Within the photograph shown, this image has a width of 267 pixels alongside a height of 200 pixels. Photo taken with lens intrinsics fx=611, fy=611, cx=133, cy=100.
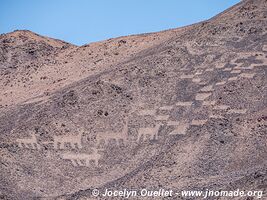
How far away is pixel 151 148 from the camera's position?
1542 inches

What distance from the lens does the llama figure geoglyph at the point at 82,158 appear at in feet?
129

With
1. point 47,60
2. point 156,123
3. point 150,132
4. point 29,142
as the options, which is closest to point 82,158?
point 29,142

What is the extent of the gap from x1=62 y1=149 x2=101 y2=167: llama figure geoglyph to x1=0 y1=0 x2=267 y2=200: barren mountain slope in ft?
0.21

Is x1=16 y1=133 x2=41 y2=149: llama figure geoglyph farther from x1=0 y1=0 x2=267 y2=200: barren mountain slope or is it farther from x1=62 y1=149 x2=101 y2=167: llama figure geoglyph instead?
x1=62 y1=149 x2=101 y2=167: llama figure geoglyph

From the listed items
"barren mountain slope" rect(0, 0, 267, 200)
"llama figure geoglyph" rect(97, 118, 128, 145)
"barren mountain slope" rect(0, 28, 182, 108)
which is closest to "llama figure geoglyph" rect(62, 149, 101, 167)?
"barren mountain slope" rect(0, 0, 267, 200)

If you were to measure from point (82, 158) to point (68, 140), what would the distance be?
2.15 meters

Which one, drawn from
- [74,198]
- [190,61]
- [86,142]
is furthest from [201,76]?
[74,198]

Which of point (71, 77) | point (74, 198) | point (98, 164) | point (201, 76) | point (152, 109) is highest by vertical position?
point (71, 77)

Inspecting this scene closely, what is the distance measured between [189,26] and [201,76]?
12814 millimetres

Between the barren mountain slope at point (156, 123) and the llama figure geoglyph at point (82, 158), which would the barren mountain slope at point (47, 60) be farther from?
the llama figure geoglyph at point (82, 158)

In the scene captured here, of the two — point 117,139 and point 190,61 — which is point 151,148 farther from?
point 190,61

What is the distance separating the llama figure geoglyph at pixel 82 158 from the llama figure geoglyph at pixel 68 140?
836 millimetres

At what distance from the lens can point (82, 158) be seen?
39719 mm

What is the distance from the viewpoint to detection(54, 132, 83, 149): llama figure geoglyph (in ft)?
134
